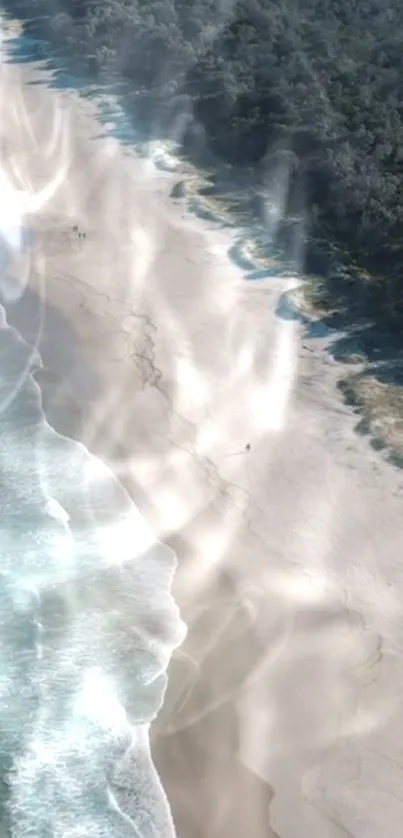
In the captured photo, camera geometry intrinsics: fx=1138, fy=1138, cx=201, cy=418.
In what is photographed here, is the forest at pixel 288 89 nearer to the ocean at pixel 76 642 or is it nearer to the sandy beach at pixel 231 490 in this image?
the sandy beach at pixel 231 490

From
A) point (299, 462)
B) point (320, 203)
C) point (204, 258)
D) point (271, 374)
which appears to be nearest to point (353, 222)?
point (320, 203)

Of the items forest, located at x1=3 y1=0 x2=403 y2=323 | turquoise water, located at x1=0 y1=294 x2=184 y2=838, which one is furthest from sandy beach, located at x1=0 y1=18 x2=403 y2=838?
forest, located at x1=3 y1=0 x2=403 y2=323

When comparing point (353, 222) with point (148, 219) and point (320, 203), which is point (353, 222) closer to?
point (320, 203)

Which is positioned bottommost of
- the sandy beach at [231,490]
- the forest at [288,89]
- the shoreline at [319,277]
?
the sandy beach at [231,490]

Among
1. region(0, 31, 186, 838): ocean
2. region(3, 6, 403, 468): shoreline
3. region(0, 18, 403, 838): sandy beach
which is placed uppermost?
region(3, 6, 403, 468): shoreline

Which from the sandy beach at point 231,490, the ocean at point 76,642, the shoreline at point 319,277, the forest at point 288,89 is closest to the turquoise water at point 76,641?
the ocean at point 76,642

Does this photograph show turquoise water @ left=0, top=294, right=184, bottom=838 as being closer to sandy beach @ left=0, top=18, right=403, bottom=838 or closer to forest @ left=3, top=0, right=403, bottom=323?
sandy beach @ left=0, top=18, right=403, bottom=838
